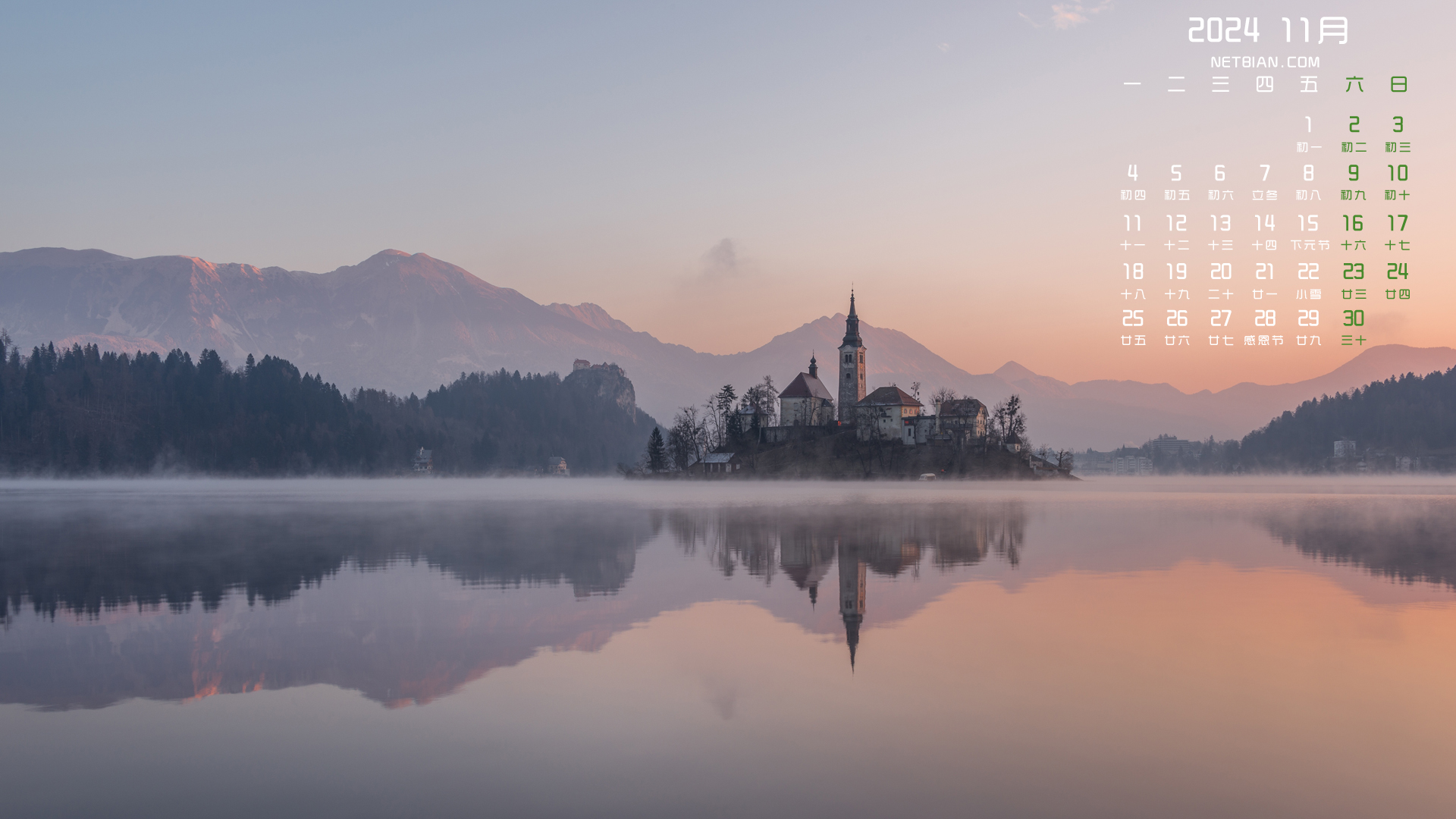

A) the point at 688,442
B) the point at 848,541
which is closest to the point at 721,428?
the point at 688,442

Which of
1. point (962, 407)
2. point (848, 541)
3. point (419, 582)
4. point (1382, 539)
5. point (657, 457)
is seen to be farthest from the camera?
point (657, 457)

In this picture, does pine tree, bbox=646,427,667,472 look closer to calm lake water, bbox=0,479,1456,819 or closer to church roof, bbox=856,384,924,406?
church roof, bbox=856,384,924,406

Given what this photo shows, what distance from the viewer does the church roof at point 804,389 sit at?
193125 mm

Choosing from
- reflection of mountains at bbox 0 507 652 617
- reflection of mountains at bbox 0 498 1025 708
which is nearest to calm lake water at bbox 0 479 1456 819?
reflection of mountains at bbox 0 498 1025 708

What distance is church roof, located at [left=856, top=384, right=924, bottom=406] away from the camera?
18600 cm

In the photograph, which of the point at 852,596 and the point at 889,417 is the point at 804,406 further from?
the point at 852,596

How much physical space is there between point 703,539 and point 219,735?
35.7 metres

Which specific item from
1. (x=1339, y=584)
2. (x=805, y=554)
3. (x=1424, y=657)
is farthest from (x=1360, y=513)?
(x=1424, y=657)

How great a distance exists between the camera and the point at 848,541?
46.4 m

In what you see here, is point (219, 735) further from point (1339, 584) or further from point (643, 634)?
point (1339, 584)

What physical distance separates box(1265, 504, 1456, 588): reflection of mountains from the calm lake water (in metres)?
0.67

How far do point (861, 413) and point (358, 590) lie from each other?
539 feet

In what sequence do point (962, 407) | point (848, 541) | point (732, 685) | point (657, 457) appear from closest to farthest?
point (732, 685), point (848, 541), point (962, 407), point (657, 457)

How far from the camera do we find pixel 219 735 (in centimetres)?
1431
